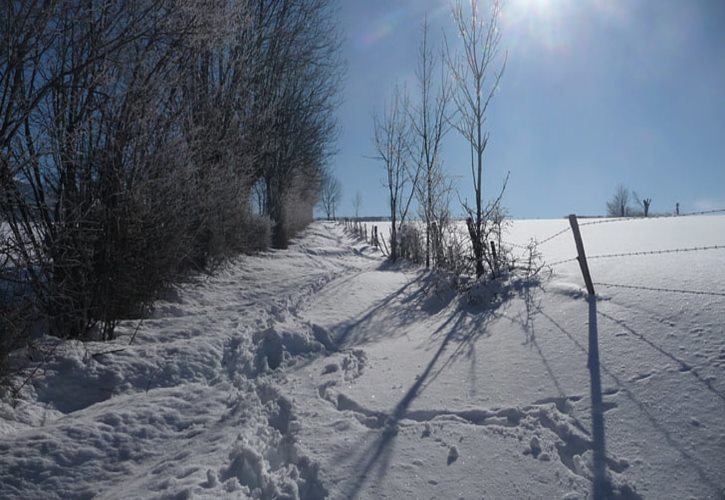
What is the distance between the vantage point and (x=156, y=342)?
396 centimetres

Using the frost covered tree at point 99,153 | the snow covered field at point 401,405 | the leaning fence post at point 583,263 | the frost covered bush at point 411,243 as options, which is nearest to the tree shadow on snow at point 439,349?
the snow covered field at point 401,405

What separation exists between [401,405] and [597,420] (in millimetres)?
1284

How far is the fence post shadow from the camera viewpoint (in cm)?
195

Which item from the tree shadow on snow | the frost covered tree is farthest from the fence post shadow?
the frost covered tree

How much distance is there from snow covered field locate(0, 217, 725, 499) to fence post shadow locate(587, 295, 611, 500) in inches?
1.3

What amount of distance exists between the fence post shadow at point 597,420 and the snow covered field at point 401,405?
0.11ft

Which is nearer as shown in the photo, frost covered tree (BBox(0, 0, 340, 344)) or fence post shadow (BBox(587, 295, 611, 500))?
fence post shadow (BBox(587, 295, 611, 500))

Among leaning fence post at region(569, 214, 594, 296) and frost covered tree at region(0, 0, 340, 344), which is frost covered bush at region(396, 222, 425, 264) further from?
frost covered tree at region(0, 0, 340, 344)

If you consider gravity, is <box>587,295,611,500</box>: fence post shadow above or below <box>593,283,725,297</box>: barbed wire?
below

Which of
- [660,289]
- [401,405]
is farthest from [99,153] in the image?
→ [660,289]

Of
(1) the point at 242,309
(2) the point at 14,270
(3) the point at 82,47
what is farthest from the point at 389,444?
(3) the point at 82,47

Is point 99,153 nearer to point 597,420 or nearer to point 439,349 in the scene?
point 439,349

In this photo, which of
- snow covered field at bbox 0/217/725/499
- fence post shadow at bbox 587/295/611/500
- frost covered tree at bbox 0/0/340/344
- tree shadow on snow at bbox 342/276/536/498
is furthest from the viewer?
frost covered tree at bbox 0/0/340/344

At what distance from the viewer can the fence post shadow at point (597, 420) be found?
1950 mm
